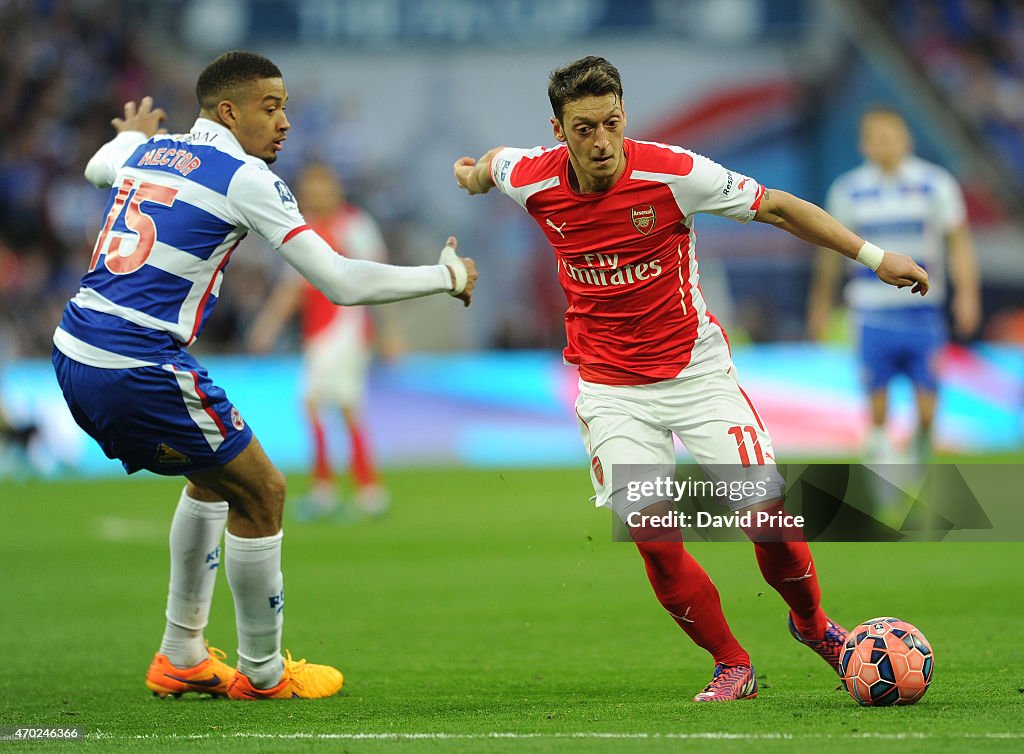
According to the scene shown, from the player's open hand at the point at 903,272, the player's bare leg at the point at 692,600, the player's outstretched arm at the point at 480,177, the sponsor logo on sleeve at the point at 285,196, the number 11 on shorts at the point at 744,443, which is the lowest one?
the player's bare leg at the point at 692,600

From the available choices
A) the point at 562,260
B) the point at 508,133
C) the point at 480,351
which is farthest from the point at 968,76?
the point at 562,260

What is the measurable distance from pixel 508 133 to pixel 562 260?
1973cm

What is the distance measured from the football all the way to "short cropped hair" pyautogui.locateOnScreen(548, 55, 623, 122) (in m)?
2.13

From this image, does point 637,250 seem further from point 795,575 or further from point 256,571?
point 256,571

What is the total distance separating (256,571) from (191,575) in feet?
1.46

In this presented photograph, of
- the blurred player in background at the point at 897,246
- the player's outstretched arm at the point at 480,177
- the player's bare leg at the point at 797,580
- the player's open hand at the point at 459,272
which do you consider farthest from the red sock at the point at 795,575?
the blurred player in background at the point at 897,246

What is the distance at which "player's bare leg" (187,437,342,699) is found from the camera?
530 cm

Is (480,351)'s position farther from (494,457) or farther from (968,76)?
(968,76)

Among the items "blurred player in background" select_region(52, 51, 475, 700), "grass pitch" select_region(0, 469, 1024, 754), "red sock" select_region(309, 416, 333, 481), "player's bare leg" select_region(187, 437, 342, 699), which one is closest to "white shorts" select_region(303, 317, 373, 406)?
"red sock" select_region(309, 416, 333, 481)

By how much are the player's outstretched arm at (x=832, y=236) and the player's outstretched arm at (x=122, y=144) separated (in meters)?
2.45

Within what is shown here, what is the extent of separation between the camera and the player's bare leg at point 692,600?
5094 mm

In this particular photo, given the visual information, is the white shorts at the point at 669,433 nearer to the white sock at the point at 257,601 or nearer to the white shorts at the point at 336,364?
the white sock at the point at 257,601

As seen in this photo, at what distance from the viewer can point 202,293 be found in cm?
521

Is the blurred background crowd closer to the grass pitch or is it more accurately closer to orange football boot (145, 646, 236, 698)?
the grass pitch
